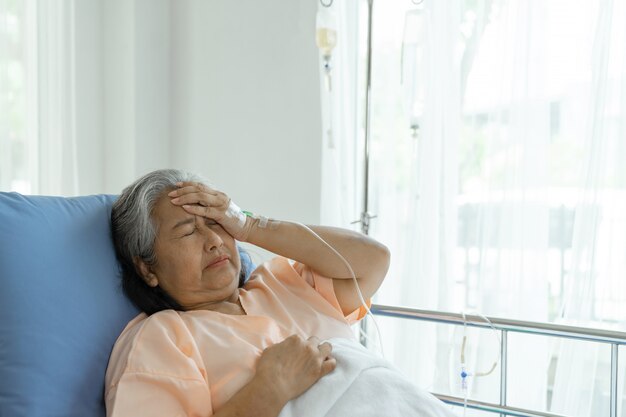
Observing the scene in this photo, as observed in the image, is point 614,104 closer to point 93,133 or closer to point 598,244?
point 598,244

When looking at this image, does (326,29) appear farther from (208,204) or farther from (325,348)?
(325,348)

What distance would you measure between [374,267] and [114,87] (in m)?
2.23

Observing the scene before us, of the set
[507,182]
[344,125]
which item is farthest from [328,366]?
[344,125]

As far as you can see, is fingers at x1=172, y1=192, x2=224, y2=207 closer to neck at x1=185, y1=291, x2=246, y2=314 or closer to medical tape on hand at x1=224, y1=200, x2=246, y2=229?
medical tape on hand at x1=224, y1=200, x2=246, y2=229

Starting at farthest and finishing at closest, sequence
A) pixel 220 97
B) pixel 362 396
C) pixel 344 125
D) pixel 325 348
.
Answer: pixel 220 97, pixel 344 125, pixel 325 348, pixel 362 396

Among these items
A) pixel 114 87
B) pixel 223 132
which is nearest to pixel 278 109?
pixel 223 132

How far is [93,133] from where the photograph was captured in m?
3.41

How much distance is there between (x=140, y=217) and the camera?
61.8 inches

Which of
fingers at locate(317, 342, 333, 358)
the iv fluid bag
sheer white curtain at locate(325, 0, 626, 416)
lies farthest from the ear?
the iv fluid bag

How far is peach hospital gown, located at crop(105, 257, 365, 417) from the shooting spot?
1302mm

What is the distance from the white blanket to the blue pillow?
441 millimetres

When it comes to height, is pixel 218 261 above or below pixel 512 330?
above

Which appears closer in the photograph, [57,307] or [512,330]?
[57,307]

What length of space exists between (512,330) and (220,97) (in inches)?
84.4
